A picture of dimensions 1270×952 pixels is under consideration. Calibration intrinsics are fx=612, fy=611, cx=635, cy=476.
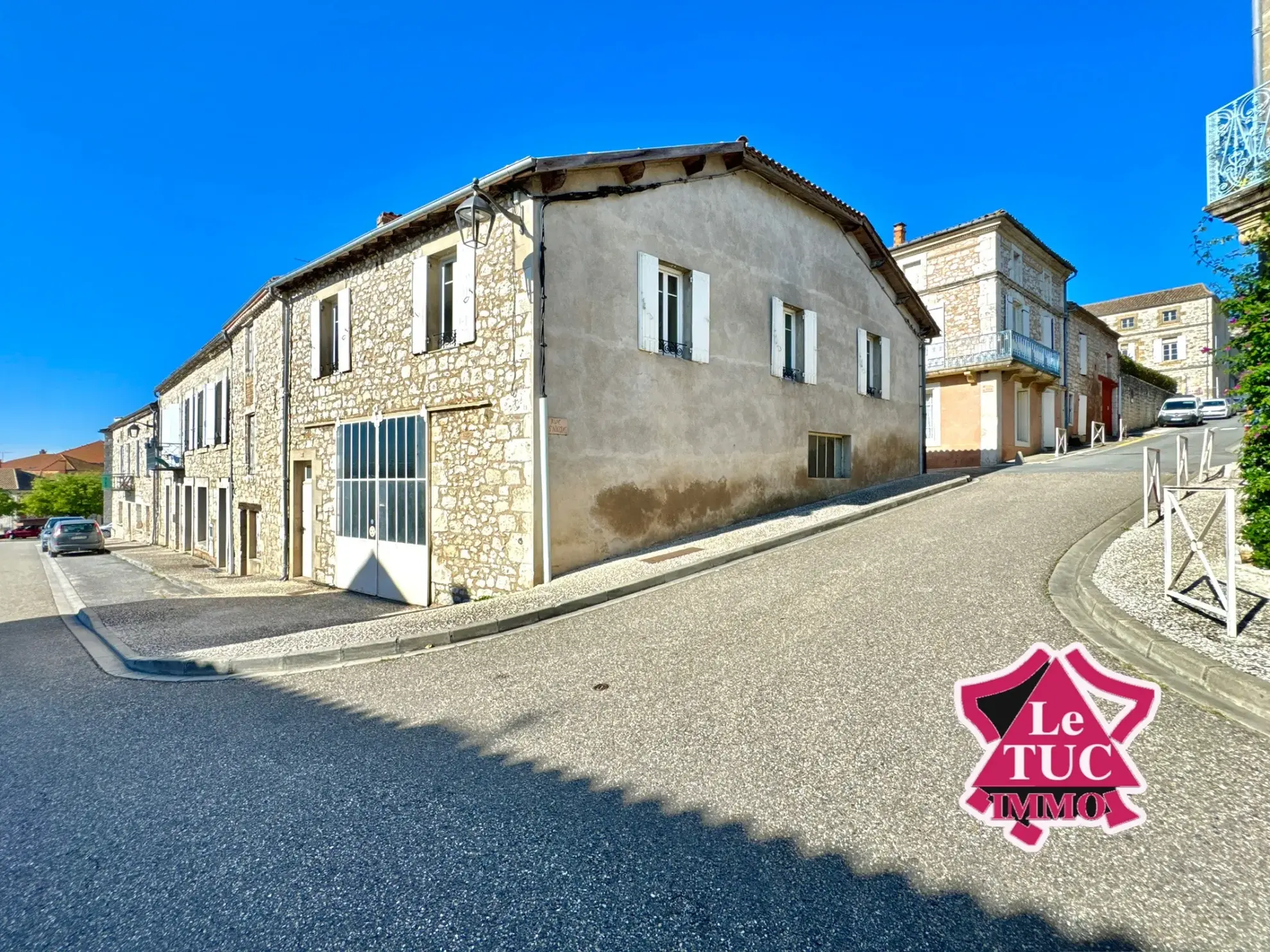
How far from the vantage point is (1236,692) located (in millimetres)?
3582

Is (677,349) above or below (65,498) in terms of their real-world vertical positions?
above

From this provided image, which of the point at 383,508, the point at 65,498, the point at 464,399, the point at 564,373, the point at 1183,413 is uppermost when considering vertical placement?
the point at 1183,413

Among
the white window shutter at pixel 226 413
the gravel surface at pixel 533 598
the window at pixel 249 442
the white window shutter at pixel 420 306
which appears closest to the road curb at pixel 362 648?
the gravel surface at pixel 533 598

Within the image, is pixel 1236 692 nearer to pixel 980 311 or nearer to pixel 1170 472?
pixel 1170 472

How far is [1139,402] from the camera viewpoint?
3016 cm

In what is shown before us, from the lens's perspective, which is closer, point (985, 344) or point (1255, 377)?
point (1255, 377)

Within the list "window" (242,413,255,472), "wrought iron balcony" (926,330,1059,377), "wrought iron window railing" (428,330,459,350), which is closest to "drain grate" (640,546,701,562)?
"wrought iron window railing" (428,330,459,350)

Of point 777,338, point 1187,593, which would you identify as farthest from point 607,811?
point 777,338

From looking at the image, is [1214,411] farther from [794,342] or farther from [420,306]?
[420,306]

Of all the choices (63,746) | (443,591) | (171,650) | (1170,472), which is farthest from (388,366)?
(1170,472)

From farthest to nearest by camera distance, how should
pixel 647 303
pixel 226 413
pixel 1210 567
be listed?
pixel 226 413
pixel 647 303
pixel 1210 567

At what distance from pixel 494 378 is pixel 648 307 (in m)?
2.55

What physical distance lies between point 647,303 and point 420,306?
11.3 ft

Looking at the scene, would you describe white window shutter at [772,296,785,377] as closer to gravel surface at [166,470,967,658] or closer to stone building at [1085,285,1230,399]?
gravel surface at [166,470,967,658]
